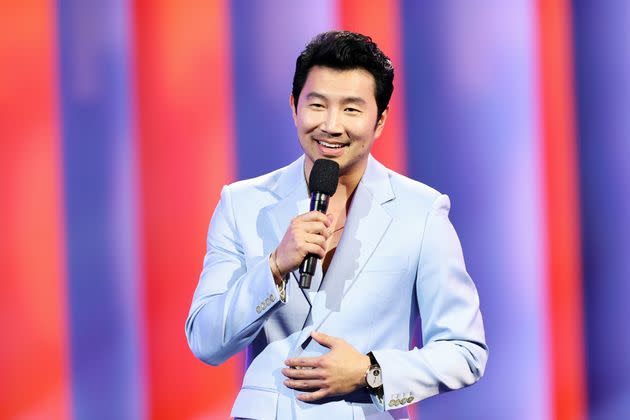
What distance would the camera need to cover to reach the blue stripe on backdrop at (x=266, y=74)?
8.02ft

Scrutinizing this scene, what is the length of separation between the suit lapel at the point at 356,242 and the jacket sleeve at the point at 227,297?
13 centimetres

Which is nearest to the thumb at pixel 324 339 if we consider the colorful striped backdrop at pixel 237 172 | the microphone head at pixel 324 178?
the microphone head at pixel 324 178

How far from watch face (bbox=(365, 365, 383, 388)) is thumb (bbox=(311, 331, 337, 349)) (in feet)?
0.26

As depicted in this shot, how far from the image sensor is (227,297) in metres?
1.42
